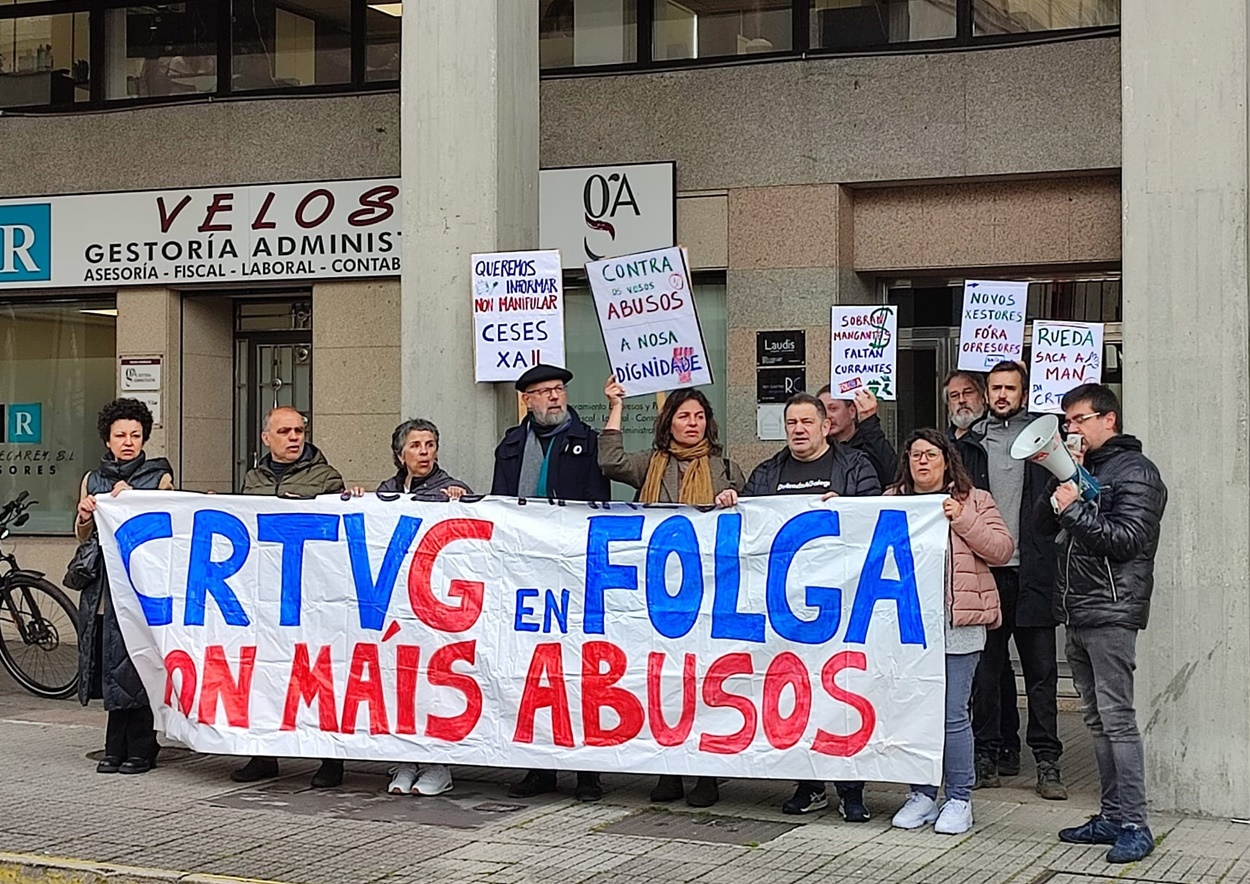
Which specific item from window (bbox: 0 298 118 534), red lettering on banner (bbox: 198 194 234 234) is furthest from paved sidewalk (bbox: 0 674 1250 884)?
window (bbox: 0 298 118 534)

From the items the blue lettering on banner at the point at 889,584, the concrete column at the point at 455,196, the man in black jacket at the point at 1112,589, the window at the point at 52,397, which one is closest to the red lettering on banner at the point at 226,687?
the concrete column at the point at 455,196

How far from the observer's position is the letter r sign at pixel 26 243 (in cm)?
1484

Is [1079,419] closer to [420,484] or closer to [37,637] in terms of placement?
[420,484]

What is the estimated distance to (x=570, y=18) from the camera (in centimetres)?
1361

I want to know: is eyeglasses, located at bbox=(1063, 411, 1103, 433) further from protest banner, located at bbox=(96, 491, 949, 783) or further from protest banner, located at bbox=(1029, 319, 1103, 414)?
protest banner, located at bbox=(1029, 319, 1103, 414)

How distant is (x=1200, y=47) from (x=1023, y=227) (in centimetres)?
390

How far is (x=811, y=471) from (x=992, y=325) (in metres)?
2.24

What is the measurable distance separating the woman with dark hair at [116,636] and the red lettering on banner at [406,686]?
153cm

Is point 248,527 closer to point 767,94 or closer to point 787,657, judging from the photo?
point 787,657

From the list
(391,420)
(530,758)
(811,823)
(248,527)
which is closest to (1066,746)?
(811,823)

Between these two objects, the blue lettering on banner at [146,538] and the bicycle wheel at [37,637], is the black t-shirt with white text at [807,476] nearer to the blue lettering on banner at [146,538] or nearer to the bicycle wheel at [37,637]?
the blue lettering on banner at [146,538]

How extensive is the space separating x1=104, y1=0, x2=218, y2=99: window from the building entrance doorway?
75.0 inches

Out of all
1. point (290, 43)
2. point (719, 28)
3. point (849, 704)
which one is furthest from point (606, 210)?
point (849, 704)

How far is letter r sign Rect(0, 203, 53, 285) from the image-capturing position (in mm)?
14836
